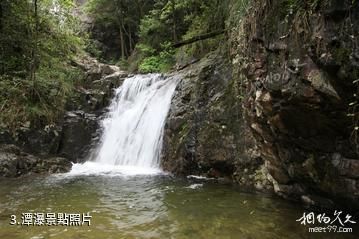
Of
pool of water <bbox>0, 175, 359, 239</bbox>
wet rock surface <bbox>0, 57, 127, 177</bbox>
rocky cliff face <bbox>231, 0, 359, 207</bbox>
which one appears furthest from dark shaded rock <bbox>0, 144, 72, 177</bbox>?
rocky cliff face <bbox>231, 0, 359, 207</bbox>

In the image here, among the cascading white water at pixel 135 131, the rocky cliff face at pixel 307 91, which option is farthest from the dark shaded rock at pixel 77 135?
the rocky cliff face at pixel 307 91

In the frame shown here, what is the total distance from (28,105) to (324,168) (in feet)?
28.8

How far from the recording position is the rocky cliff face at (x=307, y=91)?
12.2 feet

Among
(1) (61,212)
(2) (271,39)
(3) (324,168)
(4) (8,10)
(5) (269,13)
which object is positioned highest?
(4) (8,10)

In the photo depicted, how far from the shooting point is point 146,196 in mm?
6754

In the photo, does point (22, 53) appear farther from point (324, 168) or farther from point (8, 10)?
point (324, 168)

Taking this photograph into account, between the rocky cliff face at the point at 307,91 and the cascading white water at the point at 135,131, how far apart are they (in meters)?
4.65

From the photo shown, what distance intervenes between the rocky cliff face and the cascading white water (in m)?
4.65

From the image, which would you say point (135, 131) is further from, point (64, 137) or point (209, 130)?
point (209, 130)

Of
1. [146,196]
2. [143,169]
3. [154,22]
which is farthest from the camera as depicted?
[154,22]

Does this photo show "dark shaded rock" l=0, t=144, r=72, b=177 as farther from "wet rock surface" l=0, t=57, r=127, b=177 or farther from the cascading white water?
the cascading white water

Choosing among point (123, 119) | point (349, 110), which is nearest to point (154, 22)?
point (123, 119)

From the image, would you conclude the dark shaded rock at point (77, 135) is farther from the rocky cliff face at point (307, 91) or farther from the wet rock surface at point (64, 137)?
the rocky cliff face at point (307, 91)

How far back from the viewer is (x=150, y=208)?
5977 mm
